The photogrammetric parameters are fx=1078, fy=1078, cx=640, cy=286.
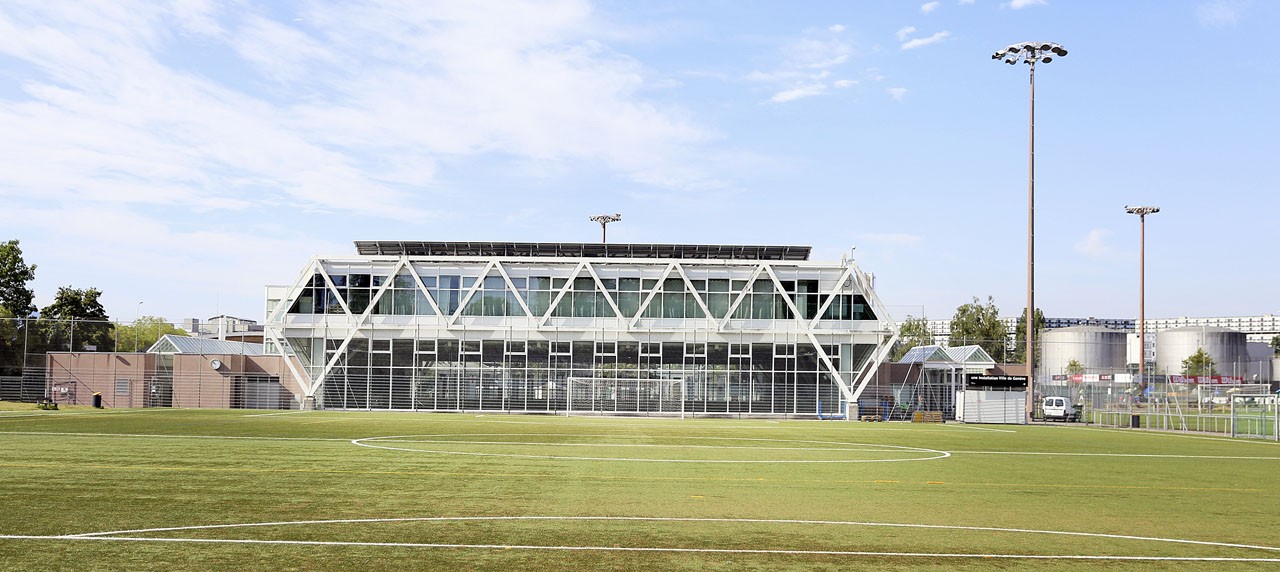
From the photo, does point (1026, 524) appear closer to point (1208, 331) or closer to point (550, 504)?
point (550, 504)

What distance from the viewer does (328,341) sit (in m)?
65.4

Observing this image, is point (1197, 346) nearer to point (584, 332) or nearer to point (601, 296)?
point (601, 296)

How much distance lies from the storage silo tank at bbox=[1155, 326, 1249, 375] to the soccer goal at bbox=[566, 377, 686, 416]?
103 metres

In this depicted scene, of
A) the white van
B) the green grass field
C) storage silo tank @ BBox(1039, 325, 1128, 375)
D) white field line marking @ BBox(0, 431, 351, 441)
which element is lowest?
the white van

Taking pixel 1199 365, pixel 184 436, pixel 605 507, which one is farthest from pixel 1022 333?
pixel 605 507

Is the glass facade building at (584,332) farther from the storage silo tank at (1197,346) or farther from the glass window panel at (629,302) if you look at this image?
the storage silo tank at (1197,346)

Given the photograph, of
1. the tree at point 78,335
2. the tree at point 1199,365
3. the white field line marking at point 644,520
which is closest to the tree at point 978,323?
the tree at point 1199,365

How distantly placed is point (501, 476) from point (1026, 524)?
28.6ft

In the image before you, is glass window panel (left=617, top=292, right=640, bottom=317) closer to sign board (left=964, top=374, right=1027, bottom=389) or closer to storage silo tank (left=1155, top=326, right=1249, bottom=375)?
sign board (left=964, top=374, right=1027, bottom=389)

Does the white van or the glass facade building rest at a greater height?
the glass facade building

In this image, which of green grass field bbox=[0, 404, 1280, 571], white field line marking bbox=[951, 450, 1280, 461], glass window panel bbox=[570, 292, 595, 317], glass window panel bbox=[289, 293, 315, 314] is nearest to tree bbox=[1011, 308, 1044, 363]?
glass window panel bbox=[570, 292, 595, 317]

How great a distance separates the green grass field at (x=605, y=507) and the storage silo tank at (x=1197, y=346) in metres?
135

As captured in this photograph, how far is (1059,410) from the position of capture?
6675 centimetres

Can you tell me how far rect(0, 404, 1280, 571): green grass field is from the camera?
10414 mm
